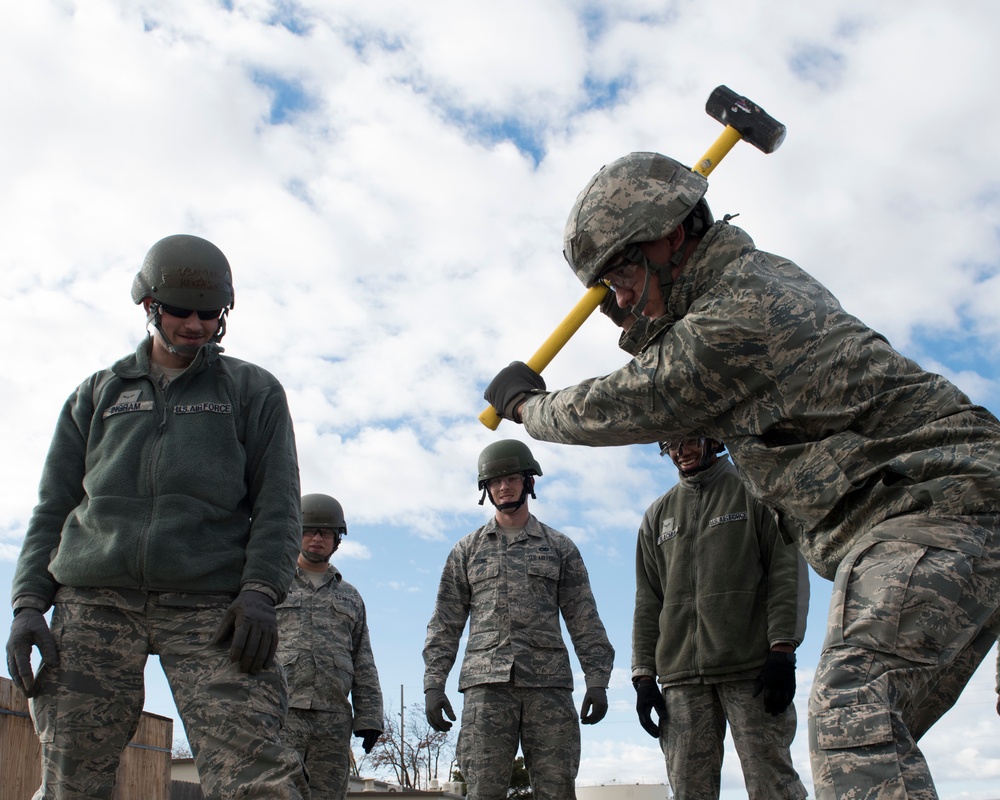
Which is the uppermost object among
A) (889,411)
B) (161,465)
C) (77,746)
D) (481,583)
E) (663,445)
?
(663,445)

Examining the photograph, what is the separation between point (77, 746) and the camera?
4090 mm

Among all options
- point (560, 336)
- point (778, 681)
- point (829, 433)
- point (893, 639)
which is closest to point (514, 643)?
point (778, 681)

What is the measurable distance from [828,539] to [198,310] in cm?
276

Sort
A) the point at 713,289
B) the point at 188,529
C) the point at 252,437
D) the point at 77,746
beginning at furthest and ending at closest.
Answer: the point at 252,437 → the point at 188,529 → the point at 77,746 → the point at 713,289

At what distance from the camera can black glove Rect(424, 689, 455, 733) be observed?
→ 7953mm

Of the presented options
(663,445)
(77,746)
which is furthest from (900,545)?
(663,445)

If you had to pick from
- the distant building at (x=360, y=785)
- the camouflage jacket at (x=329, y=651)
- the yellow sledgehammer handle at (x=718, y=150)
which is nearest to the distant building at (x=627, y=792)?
the distant building at (x=360, y=785)

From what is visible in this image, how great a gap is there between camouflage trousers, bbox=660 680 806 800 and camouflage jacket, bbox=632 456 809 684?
130mm

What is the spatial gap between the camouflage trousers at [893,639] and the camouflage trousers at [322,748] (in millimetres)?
5795

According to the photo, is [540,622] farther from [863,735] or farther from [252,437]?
[863,735]

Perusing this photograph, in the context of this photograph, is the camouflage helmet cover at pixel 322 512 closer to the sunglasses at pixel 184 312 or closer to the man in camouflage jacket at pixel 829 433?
the sunglasses at pixel 184 312

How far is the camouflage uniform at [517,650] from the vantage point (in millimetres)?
→ 7359

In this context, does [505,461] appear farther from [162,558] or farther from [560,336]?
[162,558]

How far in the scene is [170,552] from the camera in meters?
4.26
